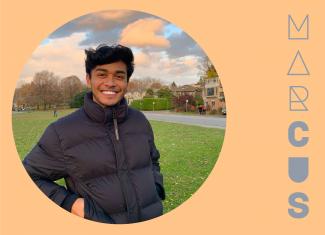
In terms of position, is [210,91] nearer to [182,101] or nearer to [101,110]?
[182,101]

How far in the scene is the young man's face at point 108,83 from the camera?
202cm

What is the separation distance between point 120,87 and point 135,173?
1.72ft

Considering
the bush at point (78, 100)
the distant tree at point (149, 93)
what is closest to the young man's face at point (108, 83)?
the bush at point (78, 100)

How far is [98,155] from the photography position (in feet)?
6.63

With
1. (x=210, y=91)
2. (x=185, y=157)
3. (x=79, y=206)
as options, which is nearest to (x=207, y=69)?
(x=210, y=91)

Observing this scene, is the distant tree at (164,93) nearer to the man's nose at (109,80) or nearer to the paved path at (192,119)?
the paved path at (192,119)

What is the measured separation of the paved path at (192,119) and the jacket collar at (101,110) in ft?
1.84

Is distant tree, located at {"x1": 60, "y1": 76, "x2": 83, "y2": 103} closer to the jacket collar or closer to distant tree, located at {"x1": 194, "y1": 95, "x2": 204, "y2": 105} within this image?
the jacket collar

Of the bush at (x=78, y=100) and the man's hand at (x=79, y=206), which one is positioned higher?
the bush at (x=78, y=100)

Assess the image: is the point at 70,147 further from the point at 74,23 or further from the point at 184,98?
the point at 184,98

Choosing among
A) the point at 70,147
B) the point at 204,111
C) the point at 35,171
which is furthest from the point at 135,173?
the point at 204,111

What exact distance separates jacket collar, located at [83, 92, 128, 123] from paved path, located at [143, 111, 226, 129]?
Answer: 1.84 feet

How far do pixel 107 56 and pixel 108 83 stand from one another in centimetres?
15

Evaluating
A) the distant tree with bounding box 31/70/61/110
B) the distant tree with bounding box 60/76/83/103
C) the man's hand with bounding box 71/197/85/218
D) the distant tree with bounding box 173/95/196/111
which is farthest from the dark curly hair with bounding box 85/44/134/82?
the distant tree with bounding box 173/95/196/111
